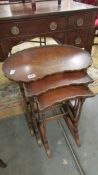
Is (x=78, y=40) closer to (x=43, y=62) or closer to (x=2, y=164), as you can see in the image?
(x=43, y=62)

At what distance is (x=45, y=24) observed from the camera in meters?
1.68

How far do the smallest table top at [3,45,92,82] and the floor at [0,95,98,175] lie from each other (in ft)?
2.10

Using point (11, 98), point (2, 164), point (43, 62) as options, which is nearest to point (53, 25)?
point (43, 62)

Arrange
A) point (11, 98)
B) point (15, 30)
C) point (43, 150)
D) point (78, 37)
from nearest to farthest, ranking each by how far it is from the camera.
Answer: point (43, 150)
point (15, 30)
point (78, 37)
point (11, 98)

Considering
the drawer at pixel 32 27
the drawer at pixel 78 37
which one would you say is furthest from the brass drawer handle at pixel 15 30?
the drawer at pixel 78 37

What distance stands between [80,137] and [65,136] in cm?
13


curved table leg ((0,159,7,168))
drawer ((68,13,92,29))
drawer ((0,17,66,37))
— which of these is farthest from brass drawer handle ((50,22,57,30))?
curved table leg ((0,159,7,168))

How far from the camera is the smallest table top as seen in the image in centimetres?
121

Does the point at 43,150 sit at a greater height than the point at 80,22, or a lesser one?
lesser

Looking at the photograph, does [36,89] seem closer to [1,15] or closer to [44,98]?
[44,98]

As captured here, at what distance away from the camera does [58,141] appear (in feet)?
4.99

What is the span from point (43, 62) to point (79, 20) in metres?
0.74

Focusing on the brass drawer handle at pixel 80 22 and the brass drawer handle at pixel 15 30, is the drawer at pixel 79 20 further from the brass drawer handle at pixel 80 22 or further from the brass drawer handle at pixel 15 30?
the brass drawer handle at pixel 15 30

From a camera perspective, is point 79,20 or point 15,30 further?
point 79,20
